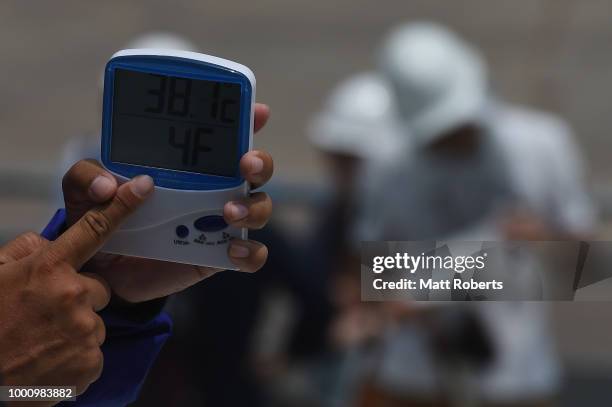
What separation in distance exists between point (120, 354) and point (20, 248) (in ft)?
0.66

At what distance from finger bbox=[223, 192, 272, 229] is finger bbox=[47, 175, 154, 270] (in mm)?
103

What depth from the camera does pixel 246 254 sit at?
5.14 feet

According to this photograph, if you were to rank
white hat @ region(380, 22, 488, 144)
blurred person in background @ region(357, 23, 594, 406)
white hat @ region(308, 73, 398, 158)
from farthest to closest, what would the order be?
white hat @ region(308, 73, 398, 158), white hat @ region(380, 22, 488, 144), blurred person in background @ region(357, 23, 594, 406)

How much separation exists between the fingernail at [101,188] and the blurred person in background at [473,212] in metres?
2.19

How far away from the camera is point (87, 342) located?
1463mm

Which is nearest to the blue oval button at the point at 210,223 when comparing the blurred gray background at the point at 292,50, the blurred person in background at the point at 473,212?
the blurred person in background at the point at 473,212

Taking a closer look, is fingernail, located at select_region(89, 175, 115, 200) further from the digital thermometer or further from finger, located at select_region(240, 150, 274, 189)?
finger, located at select_region(240, 150, 274, 189)

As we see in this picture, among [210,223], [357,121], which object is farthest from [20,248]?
[357,121]

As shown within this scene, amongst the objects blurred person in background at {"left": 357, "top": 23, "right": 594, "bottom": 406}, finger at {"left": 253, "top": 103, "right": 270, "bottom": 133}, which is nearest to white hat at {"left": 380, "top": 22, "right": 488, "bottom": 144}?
Answer: blurred person in background at {"left": 357, "top": 23, "right": 594, "bottom": 406}

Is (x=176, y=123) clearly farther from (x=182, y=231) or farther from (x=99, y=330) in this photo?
(x=99, y=330)

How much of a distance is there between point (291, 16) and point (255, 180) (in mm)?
9503

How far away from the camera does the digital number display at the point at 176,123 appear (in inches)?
61.2

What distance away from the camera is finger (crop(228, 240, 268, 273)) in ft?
5.14

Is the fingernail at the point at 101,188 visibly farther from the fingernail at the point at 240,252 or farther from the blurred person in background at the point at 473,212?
the blurred person in background at the point at 473,212
